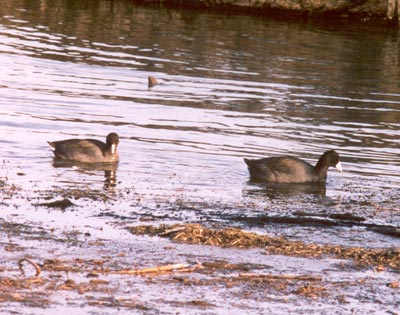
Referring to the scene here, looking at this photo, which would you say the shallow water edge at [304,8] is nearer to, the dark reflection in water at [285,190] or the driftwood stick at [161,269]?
the dark reflection in water at [285,190]

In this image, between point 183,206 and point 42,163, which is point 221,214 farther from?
point 42,163

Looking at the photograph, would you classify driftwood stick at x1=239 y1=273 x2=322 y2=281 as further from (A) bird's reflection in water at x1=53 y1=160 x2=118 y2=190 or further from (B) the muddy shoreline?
(A) bird's reflection in water at x1=53 y1=160 x2=118 y2=190

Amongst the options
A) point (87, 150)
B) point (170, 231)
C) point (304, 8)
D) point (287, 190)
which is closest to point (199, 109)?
point (87, 150)

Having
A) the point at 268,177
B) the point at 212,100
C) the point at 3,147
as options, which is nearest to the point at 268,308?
the point at 268,177

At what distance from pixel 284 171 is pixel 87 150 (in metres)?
3.38

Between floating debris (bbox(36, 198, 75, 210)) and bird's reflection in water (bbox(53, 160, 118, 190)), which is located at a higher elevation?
floating debris (bbox(36, 198, 75, 210))

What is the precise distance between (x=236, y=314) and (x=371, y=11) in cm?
4133

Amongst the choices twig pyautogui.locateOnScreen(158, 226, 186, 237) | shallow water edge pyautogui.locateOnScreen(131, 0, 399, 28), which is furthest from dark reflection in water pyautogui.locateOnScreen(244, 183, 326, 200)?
shallow water edge pyautogui.locateOnScreen(131, 0, 399, 28)

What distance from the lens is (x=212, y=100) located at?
27562mm

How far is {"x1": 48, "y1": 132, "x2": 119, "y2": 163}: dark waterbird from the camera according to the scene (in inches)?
735

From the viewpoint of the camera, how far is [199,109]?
84.7ft

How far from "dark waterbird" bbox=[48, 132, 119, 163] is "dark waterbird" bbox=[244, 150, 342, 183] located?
2.26 meters

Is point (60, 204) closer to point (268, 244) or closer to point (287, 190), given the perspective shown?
point (268, 244)

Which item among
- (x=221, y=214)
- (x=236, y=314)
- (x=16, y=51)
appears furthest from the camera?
(x=16, y=51)
